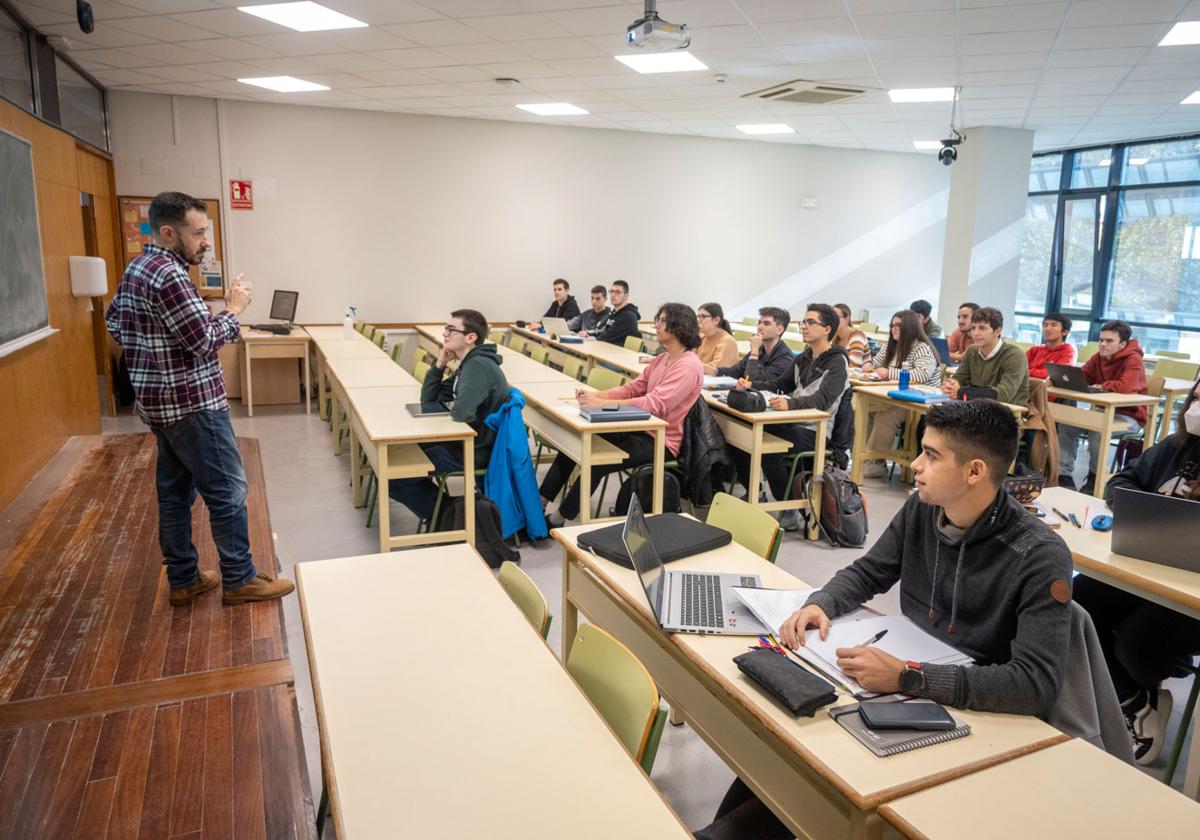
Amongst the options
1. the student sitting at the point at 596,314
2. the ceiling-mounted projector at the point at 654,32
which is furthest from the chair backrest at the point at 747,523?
the student sitting at the point at 596,314

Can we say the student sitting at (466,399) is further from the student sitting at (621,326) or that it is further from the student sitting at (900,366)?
the student sitting at (621,326)

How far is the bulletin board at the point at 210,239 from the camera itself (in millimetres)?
7871

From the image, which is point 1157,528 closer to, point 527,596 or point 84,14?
point 527,596

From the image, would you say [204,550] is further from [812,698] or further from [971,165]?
[971,165]

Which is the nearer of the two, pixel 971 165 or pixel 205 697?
pixel 205 697

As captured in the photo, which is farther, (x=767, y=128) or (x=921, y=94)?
(x=767, y=128)

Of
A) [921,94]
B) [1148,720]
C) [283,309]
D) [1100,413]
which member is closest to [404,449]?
[1148,720]

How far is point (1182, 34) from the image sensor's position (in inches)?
197

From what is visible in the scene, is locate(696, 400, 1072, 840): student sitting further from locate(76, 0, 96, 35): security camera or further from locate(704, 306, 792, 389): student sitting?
locate(76, 0, 96, 35): security camera

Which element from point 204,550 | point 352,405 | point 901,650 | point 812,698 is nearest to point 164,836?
point 812,698

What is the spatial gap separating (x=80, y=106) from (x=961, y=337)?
8418 millimetres

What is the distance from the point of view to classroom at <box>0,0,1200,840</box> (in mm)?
1548

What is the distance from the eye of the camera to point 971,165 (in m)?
8.75

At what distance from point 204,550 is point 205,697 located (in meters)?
1.36
